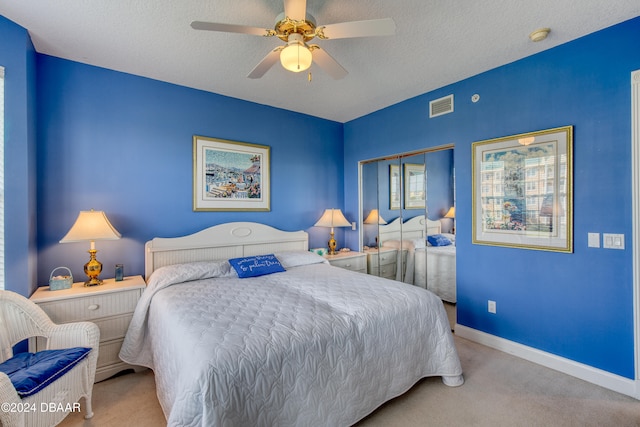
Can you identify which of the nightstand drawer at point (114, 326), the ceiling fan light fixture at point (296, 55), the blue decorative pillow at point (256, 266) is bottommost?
the nightstand drawer at point (114, 326)

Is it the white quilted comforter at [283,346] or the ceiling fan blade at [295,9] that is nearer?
the white quilted comforter at [283,346]

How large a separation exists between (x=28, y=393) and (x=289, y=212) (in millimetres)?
2958

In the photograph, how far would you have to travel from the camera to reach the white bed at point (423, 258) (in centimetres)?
338

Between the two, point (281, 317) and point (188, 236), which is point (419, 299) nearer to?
point (281, 317)

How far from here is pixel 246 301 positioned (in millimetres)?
2139

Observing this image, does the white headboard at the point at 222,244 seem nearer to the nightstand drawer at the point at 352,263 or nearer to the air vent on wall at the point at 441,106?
the nightstand drawer at the point at 352,263

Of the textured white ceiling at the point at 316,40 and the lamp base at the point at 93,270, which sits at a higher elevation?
the textured white ceiling at the point at 316,40

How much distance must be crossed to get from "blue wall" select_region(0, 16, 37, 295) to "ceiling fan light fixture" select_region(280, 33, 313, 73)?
2.08 metres

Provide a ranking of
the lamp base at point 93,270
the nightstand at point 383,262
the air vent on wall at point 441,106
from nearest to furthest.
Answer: the lamp base at point 93,270, the air vent on wall at point 441,106, the nightstand at point 383,262

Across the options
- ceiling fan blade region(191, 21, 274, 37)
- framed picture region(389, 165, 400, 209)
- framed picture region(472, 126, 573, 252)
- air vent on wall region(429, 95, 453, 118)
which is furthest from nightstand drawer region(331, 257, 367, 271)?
ceiling fan blade region(191, 21, 274, 37)

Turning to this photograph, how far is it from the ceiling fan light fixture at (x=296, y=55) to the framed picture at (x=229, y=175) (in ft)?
6.35

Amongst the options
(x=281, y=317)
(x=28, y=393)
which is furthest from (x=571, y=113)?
(x=28, y=393)

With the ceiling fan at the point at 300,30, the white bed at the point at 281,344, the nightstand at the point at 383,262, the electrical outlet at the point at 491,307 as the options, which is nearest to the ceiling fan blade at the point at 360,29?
the ceiling fan at the point at 300,30

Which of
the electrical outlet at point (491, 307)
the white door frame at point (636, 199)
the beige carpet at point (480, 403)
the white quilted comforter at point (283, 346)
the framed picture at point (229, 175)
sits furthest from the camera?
the framed picture at point (229, 175)
